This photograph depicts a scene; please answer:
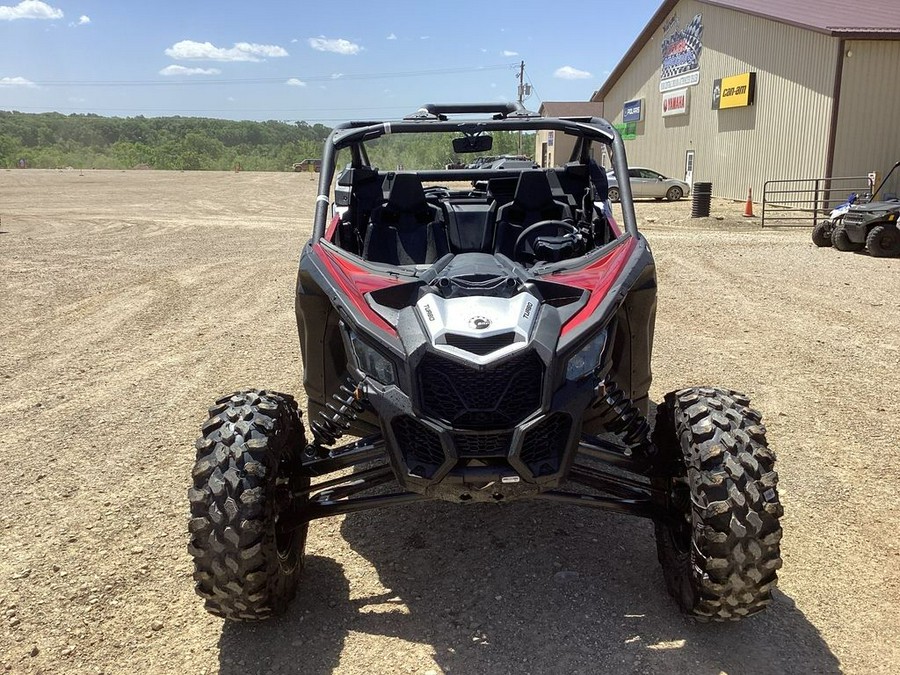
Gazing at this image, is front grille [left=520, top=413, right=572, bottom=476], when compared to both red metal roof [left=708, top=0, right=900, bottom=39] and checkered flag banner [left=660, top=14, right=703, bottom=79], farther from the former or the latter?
checkered flag banner [left=660, top=14, right=703, bottom=79]

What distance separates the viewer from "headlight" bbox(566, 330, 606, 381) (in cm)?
286

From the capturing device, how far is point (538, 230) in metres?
4.65

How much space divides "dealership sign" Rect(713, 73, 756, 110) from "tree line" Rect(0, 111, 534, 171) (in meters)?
10.6

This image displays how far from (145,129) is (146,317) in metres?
122

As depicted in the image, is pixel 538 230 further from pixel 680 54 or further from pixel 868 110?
pixel 680 54

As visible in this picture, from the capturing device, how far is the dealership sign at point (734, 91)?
24062mm

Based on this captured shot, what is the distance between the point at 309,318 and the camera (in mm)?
3484

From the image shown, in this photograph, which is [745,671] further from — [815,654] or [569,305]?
[569,305]

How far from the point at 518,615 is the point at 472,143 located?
2.56m

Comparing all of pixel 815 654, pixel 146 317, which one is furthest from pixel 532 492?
pixel 146 317

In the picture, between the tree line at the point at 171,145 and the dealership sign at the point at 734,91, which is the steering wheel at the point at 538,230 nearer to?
the tree line at the point at 171,145

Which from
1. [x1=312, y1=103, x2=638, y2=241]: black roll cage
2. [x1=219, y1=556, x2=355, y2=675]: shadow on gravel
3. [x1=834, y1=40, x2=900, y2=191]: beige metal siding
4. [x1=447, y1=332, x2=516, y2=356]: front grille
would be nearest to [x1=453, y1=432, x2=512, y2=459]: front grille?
[x1=447, y1=332, x2=516, y2=356]: front grille

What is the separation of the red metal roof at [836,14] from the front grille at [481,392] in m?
20.7

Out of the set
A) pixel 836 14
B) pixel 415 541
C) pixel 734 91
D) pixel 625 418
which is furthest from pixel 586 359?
pixel 734 91
